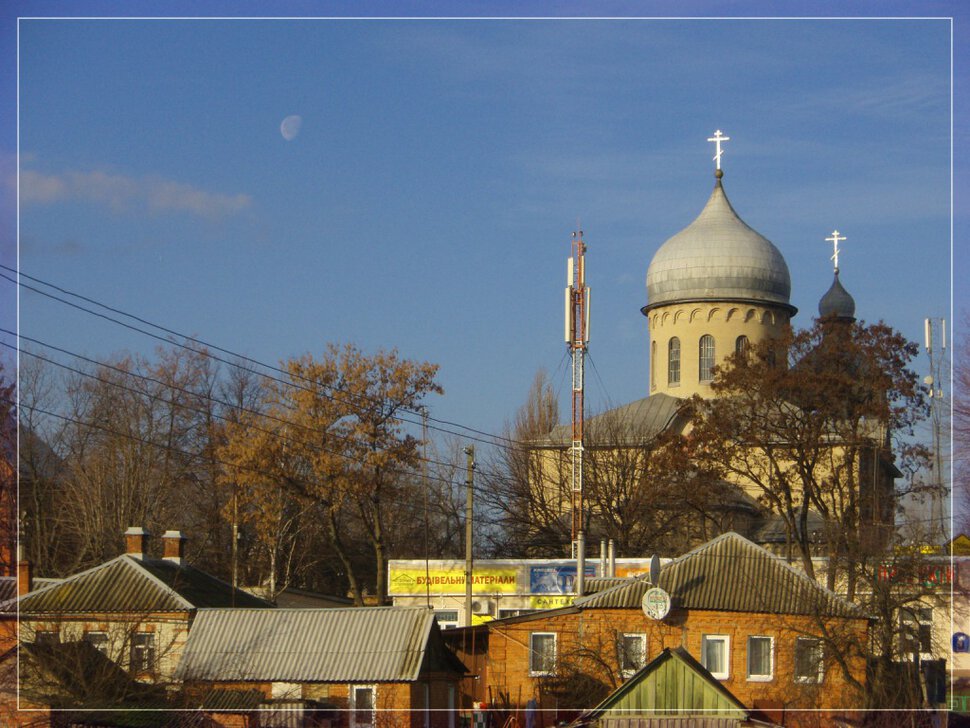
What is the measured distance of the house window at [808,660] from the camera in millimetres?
29891

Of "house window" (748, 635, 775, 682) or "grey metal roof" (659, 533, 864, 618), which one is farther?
"grey metal roof" (659, 533, 864, 618)

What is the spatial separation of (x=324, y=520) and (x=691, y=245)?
824 inches

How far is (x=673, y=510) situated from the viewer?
48.1 metres

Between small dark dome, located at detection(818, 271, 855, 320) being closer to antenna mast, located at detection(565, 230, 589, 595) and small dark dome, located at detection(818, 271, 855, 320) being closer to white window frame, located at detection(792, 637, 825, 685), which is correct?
antenna mast, located at detection(565, 230, 589, 595)

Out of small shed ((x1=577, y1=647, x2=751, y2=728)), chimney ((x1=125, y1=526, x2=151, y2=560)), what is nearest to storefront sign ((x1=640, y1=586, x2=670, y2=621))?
small shed ((x1=577, y1=647, x2=751, y2=728))

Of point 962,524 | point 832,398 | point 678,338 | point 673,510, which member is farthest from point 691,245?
point 962,524

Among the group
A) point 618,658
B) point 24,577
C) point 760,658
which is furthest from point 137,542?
point 760,658

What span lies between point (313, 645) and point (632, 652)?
21.4 ft

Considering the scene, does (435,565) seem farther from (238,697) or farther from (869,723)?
(869,723)

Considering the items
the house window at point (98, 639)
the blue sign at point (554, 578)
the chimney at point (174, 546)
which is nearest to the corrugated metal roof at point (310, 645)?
the house window at point (98, 639)

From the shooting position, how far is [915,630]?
1184 inches

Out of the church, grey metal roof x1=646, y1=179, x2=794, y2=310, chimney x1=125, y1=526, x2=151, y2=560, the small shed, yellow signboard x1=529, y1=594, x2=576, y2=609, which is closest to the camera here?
the small shed

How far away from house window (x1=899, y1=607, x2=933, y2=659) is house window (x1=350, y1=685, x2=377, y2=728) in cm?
977

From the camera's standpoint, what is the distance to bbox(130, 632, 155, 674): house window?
2734 centimetres
